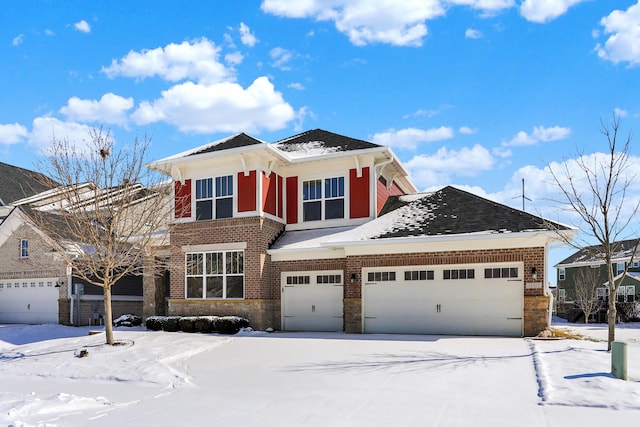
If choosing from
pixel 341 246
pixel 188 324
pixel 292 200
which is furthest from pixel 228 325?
pixel 292 200

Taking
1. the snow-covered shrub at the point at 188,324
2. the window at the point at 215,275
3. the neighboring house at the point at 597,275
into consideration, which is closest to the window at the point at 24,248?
the window at the point at 215,275

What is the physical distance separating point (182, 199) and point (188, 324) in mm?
5070

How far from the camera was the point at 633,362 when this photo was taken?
446 inches

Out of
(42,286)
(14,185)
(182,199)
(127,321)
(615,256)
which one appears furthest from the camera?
(615,256)

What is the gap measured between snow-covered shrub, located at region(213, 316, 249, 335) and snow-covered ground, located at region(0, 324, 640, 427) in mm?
2345

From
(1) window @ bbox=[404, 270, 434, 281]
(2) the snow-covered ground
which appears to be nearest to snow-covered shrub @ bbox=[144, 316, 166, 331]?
(2) the snow-covered ground

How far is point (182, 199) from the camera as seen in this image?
68.8ft

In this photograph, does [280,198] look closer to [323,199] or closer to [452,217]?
[323,199]

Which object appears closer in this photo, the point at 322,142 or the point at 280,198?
the point at 280,198

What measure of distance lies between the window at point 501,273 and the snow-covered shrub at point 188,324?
1021 cm

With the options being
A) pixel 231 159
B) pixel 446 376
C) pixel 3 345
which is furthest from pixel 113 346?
pixel 446 376

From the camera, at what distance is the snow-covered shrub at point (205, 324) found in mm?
18609

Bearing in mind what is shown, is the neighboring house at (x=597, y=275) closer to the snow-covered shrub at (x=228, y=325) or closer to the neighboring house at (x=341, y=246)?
the neighboring house at (x=341, y=246)

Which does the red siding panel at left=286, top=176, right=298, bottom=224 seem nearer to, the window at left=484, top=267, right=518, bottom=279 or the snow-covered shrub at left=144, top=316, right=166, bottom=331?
the snow-covered shrub at left=144, top=316, right=166, bottom=331
